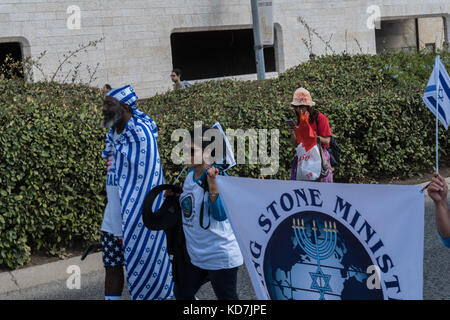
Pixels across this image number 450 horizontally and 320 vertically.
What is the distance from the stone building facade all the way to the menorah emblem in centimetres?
1456

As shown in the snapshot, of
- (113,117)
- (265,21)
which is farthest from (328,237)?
(265,21)

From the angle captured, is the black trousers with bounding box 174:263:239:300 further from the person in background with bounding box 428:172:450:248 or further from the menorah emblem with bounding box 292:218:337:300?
the person in background with bounding box 428:172:450:248

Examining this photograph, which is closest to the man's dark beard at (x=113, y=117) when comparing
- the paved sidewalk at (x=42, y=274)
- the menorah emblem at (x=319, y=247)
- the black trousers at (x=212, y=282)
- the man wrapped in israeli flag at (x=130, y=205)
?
the man wrapped in israeli flag at (x=130, y=205)

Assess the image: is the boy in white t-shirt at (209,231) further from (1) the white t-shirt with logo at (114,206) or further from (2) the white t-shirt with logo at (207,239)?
(1) the white t-shirt with logo at (114,206)

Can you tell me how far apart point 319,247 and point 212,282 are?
0.98 metres

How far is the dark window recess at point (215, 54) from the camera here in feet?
96.0

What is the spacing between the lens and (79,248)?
24.4ft

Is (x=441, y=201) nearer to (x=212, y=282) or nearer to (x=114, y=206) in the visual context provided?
(x=212, y=282)

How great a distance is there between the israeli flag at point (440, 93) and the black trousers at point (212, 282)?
1.56 metres

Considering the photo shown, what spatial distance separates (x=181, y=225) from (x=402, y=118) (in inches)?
278

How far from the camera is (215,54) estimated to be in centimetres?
3075

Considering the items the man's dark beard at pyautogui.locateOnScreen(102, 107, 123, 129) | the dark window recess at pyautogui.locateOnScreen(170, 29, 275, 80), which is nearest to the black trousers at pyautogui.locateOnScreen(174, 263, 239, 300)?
the man's dark beard at pyautogui.locateOnScreen(102, 107, 123, 129)

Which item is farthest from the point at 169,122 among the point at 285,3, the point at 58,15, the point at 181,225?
the point at 285,3
